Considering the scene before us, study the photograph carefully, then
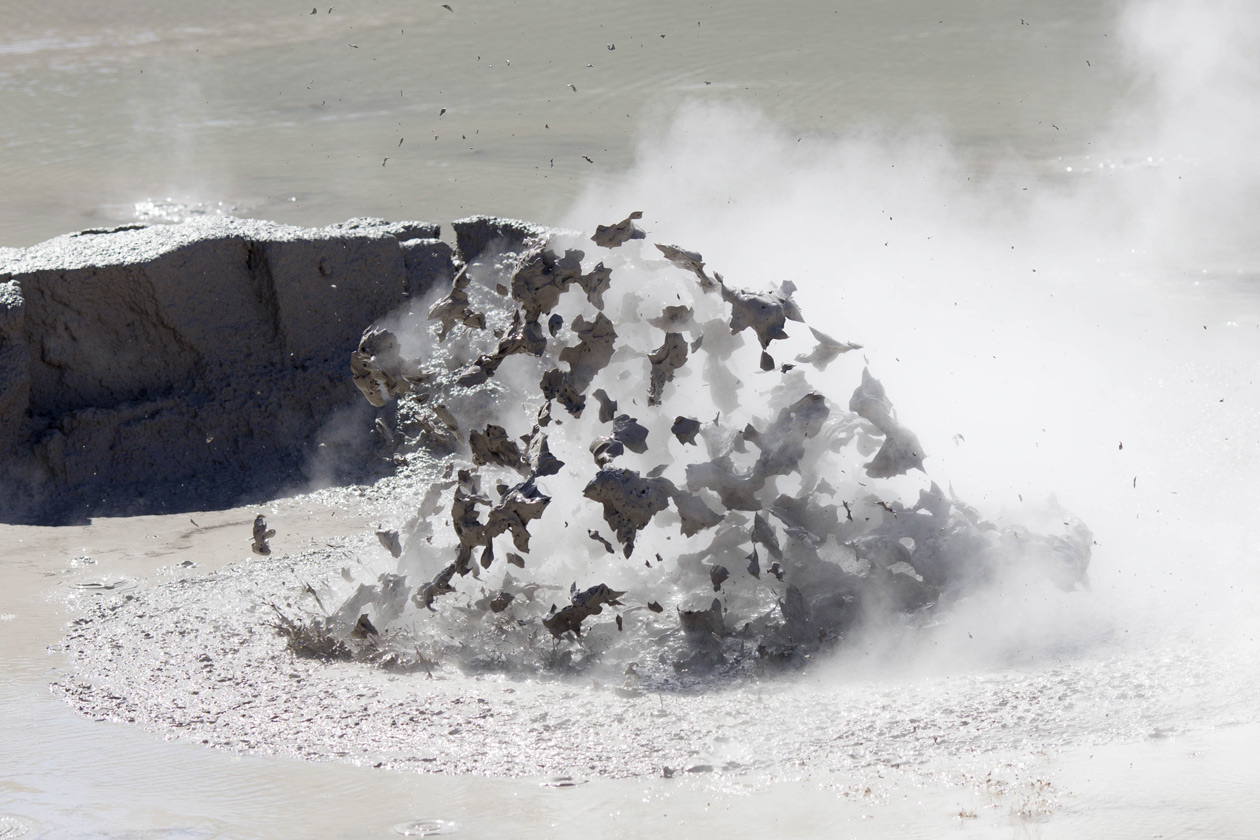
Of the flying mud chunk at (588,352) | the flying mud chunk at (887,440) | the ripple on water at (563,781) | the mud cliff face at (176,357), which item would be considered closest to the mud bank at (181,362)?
the mud cliff face at (176,357)

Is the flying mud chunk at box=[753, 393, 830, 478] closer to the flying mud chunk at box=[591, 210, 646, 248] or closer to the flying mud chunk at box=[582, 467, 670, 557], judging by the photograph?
the flying mud chunk at box=[582, 467, 670, 557]

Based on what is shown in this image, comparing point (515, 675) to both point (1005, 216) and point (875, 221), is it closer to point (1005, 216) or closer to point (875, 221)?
point (875, 221)

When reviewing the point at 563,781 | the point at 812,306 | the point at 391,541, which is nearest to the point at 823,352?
the point at 391,541

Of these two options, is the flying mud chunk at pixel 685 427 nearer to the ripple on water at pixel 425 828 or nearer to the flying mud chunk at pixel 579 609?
the flying mud chunk at pixel 579 609

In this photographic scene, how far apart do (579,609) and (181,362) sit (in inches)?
121

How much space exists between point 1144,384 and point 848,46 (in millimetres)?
8415

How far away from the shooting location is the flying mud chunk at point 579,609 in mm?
4117

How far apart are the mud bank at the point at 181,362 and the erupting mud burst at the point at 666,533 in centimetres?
163

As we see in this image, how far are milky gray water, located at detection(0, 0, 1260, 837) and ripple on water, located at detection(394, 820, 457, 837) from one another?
3 centimetres

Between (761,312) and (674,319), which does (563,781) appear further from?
(674,319)

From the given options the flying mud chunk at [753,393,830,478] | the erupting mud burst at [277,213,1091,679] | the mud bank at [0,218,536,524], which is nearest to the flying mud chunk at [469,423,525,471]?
the erupting mud burst at [277,213,1091,679]

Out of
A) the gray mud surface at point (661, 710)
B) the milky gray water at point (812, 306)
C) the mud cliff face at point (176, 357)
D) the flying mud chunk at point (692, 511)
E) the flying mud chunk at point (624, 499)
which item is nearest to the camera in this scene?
the milky gray water at point (812, 306)

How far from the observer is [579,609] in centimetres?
413

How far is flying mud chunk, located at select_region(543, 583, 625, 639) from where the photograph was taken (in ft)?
13.5
